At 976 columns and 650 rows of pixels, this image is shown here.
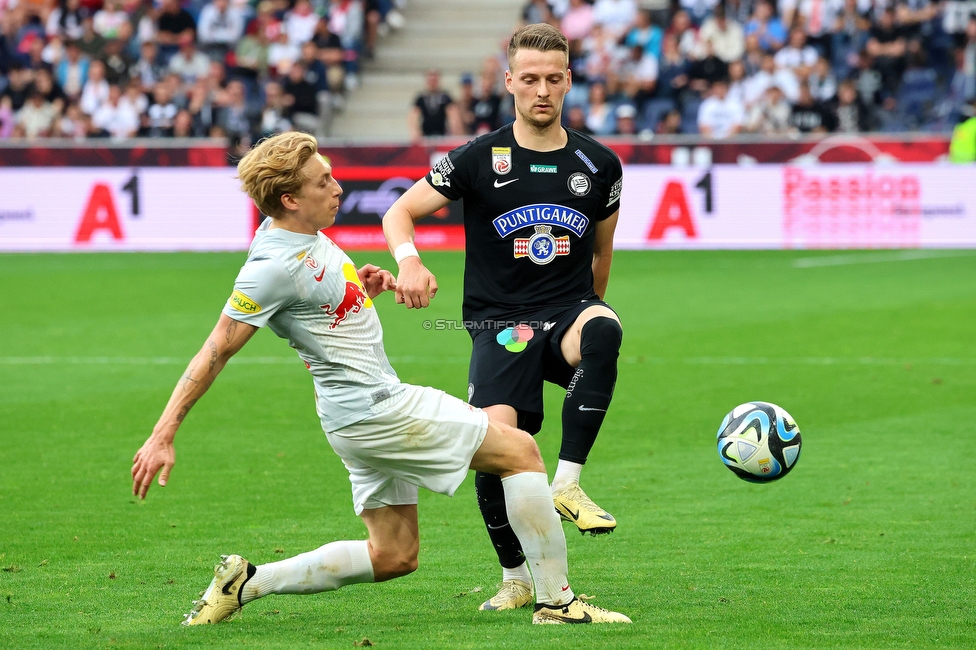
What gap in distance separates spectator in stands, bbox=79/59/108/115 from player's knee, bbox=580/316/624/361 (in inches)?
834

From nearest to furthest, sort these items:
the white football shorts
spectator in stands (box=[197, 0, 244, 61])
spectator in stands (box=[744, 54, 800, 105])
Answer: the white football shorts → spectator in stands (box=[744, 54, 800, 105]) → spectator in stands (box=[197, 0, 244, 61])

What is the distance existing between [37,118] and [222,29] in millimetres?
4407

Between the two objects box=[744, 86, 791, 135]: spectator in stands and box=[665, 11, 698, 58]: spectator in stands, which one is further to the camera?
box=[665, 11, 698, 58]: spectator in stands

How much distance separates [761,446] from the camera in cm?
570

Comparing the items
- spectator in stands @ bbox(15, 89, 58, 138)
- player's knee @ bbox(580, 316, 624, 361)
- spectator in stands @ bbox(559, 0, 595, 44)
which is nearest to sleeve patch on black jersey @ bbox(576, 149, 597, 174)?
player's knee @ bbox(580, 316, 624, 361)

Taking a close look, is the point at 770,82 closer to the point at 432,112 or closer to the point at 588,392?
the point at 432,112

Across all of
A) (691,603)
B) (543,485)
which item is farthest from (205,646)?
(691,603)

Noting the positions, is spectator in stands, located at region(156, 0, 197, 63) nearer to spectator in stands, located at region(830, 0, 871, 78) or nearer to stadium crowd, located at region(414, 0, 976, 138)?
stadium crowd, located at region(414, 0, 976, 138)

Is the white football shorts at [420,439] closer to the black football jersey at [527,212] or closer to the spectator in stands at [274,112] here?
the black football jersey at [527,212]

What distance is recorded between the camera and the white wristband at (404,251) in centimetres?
511

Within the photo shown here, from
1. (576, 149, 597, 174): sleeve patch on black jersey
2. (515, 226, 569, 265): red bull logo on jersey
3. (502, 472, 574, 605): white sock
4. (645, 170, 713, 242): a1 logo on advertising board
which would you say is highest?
(576, 149, 597, 174): sleeve patch on black jersey

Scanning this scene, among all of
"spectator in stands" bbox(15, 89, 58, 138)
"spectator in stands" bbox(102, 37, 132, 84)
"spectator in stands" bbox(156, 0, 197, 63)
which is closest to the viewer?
"spectator in stands" bbox(15, 89, 58, 138)

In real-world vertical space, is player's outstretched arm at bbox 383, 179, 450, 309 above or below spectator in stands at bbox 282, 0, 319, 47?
above

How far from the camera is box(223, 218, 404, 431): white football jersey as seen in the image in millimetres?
4336
